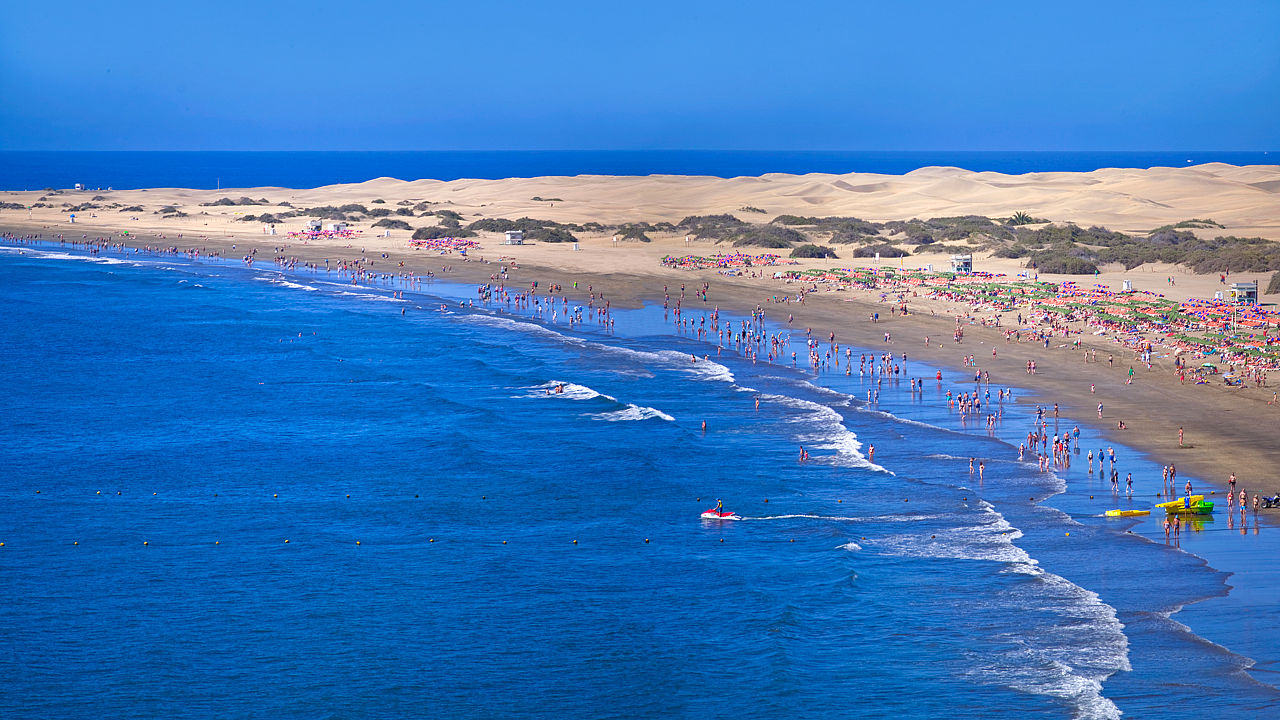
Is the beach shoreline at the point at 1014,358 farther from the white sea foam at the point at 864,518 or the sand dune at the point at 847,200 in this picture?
the sand dune at the point at 847,200

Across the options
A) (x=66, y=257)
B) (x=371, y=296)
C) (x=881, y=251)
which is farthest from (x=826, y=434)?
(x=66, y=257)

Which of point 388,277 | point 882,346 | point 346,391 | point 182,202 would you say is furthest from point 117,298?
point 182,202

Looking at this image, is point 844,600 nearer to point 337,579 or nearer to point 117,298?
point 337,579

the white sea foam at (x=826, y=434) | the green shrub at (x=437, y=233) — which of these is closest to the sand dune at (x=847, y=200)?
the green shrub at (x=437, y=233)

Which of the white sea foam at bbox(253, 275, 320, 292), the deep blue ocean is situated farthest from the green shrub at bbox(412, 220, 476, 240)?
the deep blue ocean

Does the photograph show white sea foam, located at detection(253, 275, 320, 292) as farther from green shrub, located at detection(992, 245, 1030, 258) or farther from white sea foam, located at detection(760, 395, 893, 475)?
green shrub, located at detection(992, 245, 1030, 258)

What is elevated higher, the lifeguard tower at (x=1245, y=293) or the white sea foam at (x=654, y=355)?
the lifeguard tower at (x=1245, y=293)
